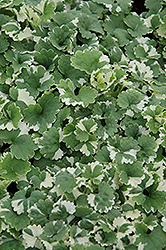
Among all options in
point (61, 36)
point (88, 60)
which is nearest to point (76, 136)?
point (88, 60)

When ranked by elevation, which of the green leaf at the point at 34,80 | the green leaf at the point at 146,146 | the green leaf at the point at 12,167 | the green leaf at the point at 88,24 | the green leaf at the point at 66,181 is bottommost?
the green leaf at the point at 12,167

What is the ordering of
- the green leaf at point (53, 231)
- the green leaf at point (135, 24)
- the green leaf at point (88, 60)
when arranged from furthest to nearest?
the green leaf at point (135, 24), the green leaf at point (88, 60), the green leaf at point (53, 231)

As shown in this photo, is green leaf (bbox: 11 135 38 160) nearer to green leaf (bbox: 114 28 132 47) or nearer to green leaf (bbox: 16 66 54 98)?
green leaf (bbox: 16 66 54 98)

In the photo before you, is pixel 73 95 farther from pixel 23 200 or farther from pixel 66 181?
pixel 23 200

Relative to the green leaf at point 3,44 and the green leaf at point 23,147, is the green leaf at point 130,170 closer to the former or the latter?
the green leaf at point 23,147

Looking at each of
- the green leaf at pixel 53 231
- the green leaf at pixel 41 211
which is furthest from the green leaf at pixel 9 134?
the green leaf at pixel 53 231

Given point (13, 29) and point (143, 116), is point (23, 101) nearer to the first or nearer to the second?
point (13, 29)

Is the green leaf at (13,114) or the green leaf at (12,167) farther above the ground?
the green leaf at (13,114)
